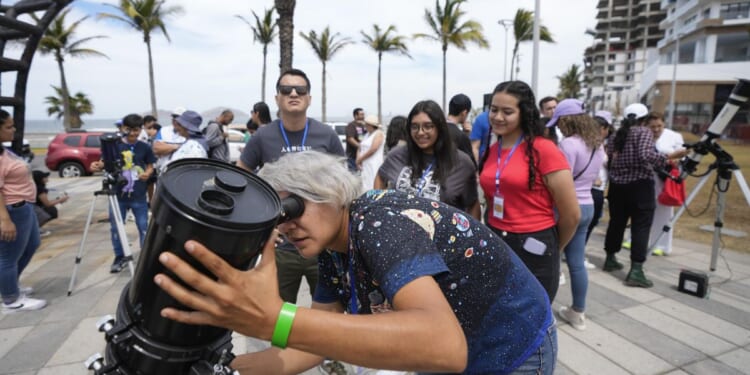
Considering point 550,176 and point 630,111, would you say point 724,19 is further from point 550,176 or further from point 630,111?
point 550,176

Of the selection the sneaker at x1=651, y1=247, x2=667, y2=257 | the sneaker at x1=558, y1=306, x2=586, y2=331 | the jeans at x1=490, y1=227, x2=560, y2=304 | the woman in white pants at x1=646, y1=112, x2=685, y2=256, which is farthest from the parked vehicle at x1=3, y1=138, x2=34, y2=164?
the sneaker at x1=651, y1=247, x2=667, y2=257

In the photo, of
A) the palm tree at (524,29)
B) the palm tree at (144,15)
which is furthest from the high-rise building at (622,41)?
the palm tree at (144,15)

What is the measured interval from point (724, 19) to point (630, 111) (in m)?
50.9

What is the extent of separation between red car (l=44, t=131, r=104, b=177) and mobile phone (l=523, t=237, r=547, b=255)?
15.1 m

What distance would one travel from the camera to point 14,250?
11.6ft

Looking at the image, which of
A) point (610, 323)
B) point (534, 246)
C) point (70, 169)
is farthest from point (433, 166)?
point (70, 169)

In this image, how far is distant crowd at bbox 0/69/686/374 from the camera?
31.5 inches

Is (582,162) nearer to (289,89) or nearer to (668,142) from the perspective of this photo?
(289,89)

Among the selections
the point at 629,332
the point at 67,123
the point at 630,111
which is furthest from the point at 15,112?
the point at 67,123

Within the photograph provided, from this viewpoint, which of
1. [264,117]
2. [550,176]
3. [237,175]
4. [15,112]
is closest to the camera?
[237,175]

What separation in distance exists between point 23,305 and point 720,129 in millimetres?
6877

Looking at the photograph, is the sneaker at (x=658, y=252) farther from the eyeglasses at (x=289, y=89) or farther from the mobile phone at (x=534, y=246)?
the eyeglasses at (x=289, y=89)

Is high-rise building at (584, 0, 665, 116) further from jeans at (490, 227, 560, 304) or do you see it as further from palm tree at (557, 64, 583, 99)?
jeans at (490, 227, 560, 304)

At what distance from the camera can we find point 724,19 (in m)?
40.5
